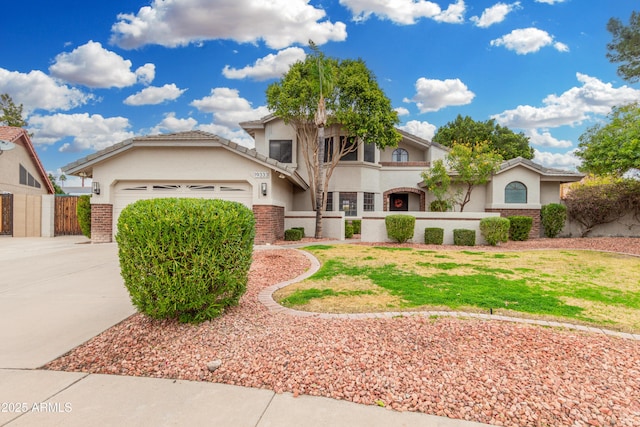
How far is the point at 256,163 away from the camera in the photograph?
13039mm

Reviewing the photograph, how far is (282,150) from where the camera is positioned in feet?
65.7

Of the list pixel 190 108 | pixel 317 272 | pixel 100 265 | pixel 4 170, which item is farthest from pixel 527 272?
pixel 4 170

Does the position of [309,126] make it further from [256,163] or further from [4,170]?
[4,170]

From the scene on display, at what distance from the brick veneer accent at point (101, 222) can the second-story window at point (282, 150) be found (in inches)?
372

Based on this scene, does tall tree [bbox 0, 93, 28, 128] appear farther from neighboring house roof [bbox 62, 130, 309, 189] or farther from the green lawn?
the green lawn

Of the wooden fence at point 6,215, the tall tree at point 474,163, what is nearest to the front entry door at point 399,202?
the tall tree at point 474,163

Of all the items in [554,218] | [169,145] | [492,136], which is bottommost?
[554,218]

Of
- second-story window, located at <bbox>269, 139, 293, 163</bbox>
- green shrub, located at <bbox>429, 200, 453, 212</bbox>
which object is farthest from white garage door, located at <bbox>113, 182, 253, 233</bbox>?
green shrub, located at <bbox>429, 200, 453, 212</bbox>

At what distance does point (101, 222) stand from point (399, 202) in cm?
1680

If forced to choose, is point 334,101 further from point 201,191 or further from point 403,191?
point 201,191

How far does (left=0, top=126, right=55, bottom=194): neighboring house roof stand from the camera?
20522mm

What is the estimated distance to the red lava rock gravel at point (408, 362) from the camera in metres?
2.61

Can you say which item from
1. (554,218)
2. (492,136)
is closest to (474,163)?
(554,218)

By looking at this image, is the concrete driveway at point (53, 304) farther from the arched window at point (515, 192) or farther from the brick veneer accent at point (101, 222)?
the arched window at point (515, 192)
